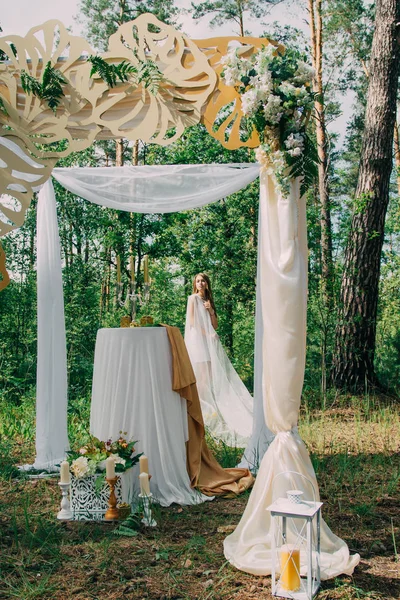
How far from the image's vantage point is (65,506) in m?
4.25

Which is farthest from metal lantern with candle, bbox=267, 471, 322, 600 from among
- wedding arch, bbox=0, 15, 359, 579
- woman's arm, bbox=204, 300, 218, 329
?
woman's arm, bbox=204, 300, 218, 329

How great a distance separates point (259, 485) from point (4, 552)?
57.3 inches

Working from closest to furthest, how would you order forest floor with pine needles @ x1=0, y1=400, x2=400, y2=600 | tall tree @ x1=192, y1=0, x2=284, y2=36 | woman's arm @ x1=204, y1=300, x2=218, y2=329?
forest floor with pine needles @ x1=0, y1=400, x2=400, y2=600 < woman's arm @ x1=204, y1=300, x2=218, y2=329 < tall tree @ x1=192, y1=0, x2=284, y2=36

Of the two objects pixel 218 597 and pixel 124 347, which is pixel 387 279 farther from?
pixel 218 597

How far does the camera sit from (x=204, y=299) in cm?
771

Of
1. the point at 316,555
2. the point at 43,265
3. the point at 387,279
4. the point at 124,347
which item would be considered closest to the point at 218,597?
the point at 316,555

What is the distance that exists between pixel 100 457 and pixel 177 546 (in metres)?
0.86

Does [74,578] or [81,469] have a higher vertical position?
[81,469]

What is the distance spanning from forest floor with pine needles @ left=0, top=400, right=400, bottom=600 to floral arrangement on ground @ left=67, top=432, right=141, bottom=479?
339mm

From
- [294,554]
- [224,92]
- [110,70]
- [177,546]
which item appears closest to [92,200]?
[110,70]

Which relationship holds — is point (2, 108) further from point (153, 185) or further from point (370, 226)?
point (370, 226)

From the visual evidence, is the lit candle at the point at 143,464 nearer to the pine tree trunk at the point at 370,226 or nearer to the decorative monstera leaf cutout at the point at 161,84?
the decorative monstera leaf cutout at the point at 161,84

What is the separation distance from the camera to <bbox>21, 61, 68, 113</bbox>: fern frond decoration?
13.1ft

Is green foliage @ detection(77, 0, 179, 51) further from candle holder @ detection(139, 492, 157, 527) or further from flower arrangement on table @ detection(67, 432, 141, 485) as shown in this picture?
candle holder @ detection(139, 492, 157, 527)
